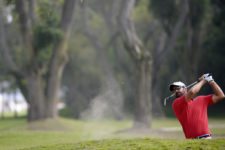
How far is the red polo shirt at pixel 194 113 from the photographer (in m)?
9.93

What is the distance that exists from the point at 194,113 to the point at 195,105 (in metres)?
0.13

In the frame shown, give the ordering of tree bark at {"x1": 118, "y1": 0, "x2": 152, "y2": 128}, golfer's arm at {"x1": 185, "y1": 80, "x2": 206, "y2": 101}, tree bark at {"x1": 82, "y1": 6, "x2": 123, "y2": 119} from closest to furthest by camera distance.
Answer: golfer's arm at {"x1": 185, "y1": 80, "x2": 206, "y2": 101}
tree bark at {"x1": 118, "y1": 0, "x2": 152, "y2": 128}
tree bark at {"x1": 82, "y1": 6, "x2": 123, "y2": 119}

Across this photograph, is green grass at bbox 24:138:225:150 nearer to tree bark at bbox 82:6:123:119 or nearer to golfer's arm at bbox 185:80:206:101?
golfer's arm at bbox 185:80:206:101

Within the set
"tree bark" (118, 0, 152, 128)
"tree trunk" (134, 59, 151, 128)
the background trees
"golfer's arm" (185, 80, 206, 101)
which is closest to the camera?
"golfer's arm" (185, 80, 206, 101)

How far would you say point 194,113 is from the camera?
32.6ft

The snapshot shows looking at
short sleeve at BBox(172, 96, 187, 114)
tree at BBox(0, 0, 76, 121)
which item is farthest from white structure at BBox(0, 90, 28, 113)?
short sleeve at BBox(172, 96, 187, 114)

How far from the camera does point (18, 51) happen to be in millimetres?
50281

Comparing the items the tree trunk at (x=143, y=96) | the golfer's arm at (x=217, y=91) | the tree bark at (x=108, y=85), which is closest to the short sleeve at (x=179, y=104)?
the golfer's arm at (x=217, y=91)

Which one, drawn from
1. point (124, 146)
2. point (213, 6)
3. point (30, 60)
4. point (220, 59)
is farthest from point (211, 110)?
point (124, 146)

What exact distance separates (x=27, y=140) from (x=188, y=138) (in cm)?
1145

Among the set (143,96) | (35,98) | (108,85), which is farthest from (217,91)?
(108,85)

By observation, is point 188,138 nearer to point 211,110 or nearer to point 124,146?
point 124,146

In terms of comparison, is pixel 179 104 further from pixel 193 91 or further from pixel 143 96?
pixel 143 96

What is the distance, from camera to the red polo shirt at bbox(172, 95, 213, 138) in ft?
32.6
